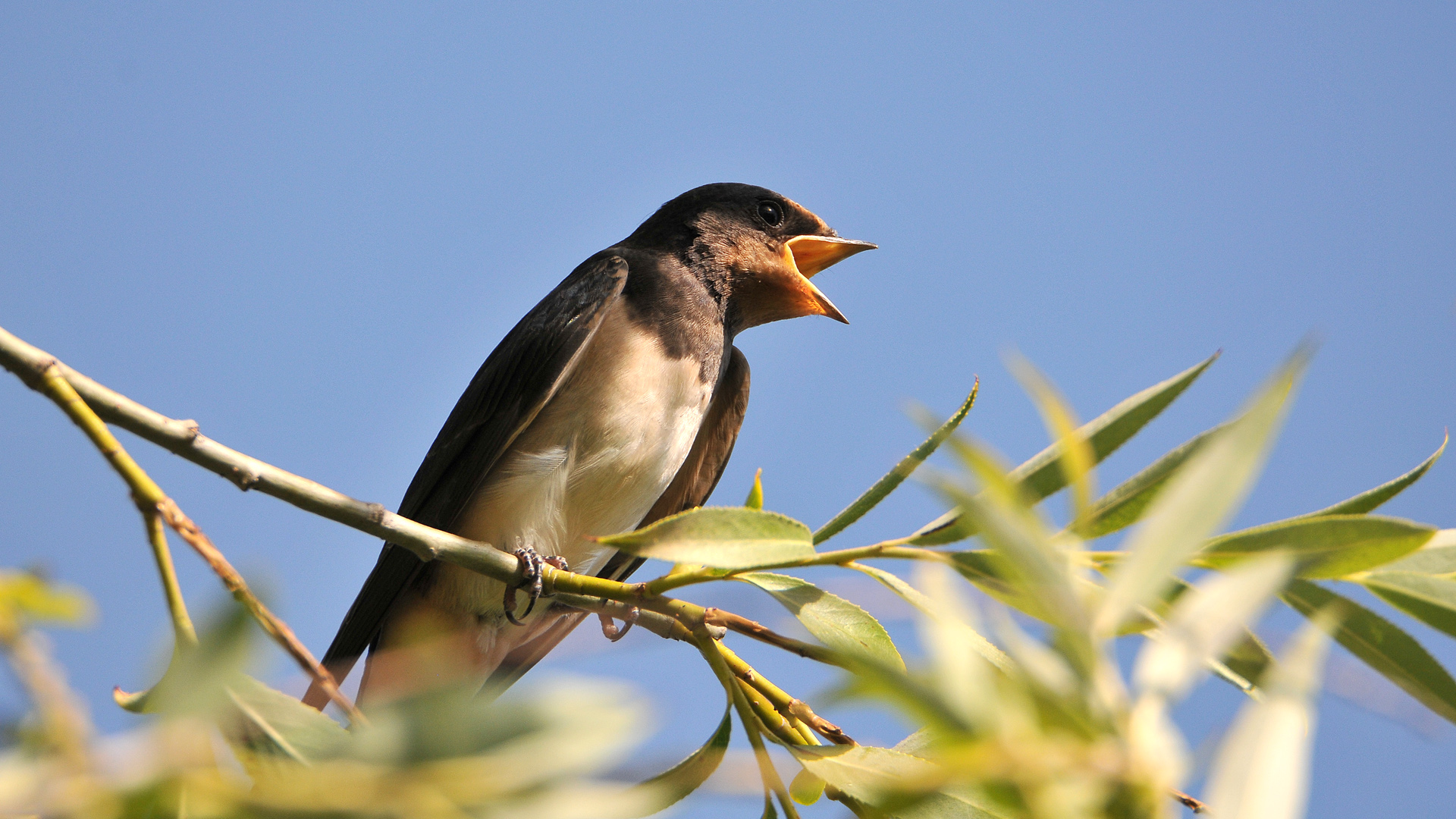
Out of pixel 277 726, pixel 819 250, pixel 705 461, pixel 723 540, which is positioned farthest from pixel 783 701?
pixel 819 250

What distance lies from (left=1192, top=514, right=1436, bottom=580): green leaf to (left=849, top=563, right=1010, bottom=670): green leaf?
381 millimetres

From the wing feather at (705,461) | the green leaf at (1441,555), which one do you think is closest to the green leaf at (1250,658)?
the green leaf at (1441,555)

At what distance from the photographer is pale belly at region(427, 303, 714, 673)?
3.37 meters

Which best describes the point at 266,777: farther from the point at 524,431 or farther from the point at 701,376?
the point at 701,376

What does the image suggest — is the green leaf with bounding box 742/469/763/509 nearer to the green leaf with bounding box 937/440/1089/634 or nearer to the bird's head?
the green leaf with bounding box 937/440/1089/634

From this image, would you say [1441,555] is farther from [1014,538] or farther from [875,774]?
[1014,538]

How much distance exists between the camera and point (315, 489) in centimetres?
160

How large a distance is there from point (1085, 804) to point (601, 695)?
1.14 ft

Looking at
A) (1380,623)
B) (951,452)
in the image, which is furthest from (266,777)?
(1380,623)

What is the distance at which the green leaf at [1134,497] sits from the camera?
48.9 inches

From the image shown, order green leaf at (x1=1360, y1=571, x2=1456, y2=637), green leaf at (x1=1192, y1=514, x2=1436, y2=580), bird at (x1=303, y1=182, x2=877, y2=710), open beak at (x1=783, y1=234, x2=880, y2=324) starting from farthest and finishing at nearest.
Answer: open beak at (x1=783, y1=234, x2=880, y2=324)
bird at (x1=303, y1=182, x2=877, y2=710)
green leaf at (x1=1360, y1=571, x2=1456, y2=637)
green leaf at (x1=1192, y1=514, x2=1436, y2=580)

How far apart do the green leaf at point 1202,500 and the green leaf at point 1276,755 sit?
4.0 inches

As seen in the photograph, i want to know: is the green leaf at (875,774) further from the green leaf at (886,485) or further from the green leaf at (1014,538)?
the green leaf at (1014,538)

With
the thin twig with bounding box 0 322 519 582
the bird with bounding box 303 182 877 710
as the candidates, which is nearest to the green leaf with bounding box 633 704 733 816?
the thin twig with bounding box 0 322 519 582
